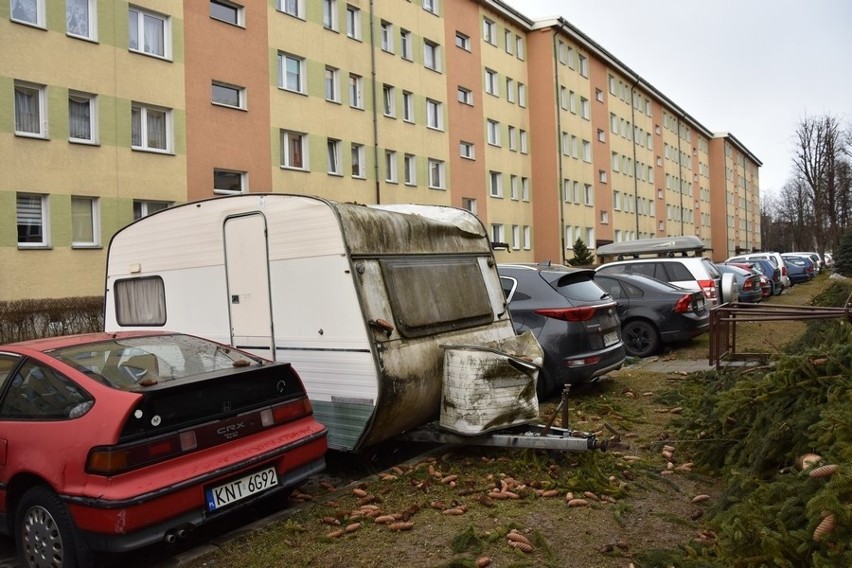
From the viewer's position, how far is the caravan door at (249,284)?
6227mm

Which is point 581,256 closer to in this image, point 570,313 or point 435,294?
point 570,313

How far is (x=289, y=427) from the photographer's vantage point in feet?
16.9

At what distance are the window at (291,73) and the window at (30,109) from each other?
27.1 ft

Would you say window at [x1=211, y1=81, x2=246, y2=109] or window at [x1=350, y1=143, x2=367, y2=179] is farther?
window at [x1=350, y1=143, x2=367, y2=179]

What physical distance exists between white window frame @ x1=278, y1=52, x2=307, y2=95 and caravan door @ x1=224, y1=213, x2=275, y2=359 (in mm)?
19933

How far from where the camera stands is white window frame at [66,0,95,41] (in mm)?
19266

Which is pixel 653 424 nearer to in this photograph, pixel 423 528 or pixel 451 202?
pixel 423 528

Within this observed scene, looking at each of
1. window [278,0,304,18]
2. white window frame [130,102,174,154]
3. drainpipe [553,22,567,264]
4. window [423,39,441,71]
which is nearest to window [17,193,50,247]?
white window frame [130,102,174,154]

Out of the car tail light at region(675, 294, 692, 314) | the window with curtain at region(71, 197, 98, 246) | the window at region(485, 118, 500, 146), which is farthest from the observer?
the window at region(485, 118, 500, 146)

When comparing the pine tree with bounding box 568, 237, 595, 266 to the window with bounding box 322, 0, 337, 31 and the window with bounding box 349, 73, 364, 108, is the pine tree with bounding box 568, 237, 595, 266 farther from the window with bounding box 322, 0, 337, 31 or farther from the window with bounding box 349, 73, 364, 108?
the window with bounding box 322, 0, 337, 31

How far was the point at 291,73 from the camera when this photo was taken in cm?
2570

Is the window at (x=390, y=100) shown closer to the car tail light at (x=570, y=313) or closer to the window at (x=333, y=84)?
the window at (x=333, y=84)

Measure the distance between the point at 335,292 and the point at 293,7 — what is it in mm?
22878

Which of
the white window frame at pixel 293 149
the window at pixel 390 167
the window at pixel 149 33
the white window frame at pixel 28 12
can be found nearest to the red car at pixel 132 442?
the white window frame at pixel 28 12
